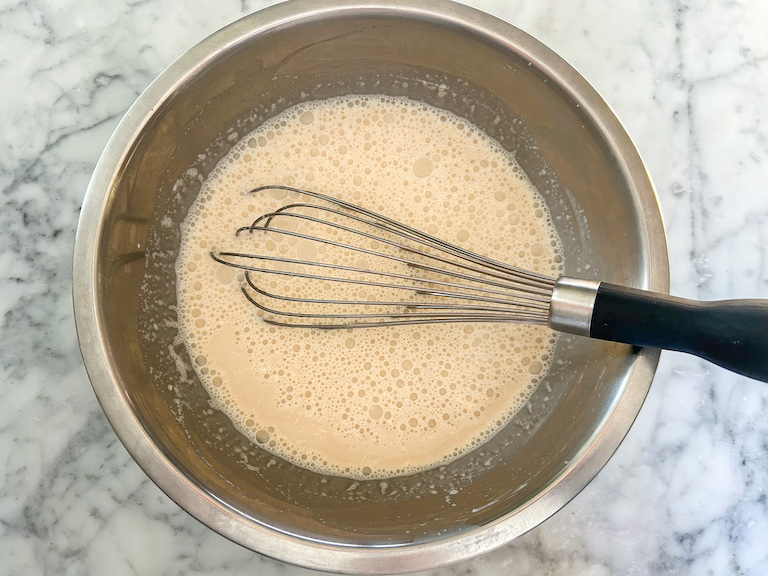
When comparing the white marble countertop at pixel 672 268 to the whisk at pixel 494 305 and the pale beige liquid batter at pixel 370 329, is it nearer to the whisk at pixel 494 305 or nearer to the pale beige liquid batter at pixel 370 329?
the pale beige liquid batter at pixel 370 329

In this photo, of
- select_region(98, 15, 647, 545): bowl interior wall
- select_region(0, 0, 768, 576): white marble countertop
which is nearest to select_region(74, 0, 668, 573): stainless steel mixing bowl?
select_region(98, 15, 647, 545): bowl interior wall

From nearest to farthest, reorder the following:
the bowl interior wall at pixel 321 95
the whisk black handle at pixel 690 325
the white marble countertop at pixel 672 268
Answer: the whisk black handle at pixel 690 325
the bowl interior wall at pixel 321 95
the white marble countertop at pixel 672 268

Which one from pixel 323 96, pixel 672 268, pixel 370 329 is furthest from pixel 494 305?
pixel 323 96

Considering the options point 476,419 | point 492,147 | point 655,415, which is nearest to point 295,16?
point 492,147

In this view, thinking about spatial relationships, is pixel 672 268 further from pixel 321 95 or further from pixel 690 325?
pixel 321 95

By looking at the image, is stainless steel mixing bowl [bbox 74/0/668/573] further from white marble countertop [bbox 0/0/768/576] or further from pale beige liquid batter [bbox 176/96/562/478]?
white marble countertop [bbox 0/0/768/576]

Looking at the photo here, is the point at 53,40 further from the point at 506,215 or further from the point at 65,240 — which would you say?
the point at 506,215

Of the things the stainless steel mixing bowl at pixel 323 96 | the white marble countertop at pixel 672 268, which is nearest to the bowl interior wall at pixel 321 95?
the stainless steel mixing bowl at pixel 323 96

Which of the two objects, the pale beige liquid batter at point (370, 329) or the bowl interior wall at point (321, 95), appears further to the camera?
the pale beige liquid batter at point (370, 329)
